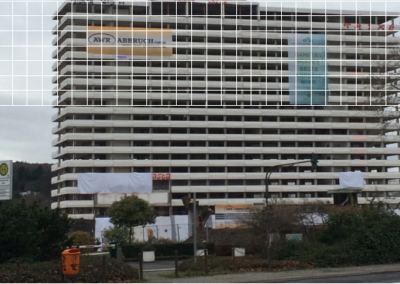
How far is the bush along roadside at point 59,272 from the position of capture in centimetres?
1952

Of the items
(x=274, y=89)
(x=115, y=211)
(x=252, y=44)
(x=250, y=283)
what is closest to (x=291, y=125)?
(x=274, y=89)

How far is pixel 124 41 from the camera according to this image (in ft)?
238

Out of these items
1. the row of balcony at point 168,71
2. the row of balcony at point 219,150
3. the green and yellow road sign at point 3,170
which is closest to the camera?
the green and yellow road sign at point 3,170

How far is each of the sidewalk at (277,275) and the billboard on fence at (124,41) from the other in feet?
158

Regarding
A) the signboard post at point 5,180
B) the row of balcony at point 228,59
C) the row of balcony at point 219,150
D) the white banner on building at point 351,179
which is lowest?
the signboard post at point 5,180

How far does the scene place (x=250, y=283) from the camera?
20141 mm

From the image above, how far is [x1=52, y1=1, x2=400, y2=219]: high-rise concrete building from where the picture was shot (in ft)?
306

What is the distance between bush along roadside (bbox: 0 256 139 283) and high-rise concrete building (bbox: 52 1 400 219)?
68.7 metres

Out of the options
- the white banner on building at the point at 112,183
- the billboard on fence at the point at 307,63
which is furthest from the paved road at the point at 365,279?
the white banner on building at the point at 112,183

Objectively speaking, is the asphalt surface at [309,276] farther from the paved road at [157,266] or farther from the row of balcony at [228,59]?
the row of balcony at [228,59]

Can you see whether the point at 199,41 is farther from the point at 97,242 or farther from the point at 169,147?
the point at 97,242

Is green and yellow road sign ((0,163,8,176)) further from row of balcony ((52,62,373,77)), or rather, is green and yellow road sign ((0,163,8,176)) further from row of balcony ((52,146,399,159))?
row of balcony ((52,146,399,159))

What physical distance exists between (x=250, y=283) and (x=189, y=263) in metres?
4.47

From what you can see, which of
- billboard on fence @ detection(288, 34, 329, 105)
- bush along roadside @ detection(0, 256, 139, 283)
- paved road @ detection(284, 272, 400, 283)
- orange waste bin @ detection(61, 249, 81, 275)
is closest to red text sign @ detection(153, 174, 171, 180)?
billboard on fence @ detection(288, 34, 329, 105)
